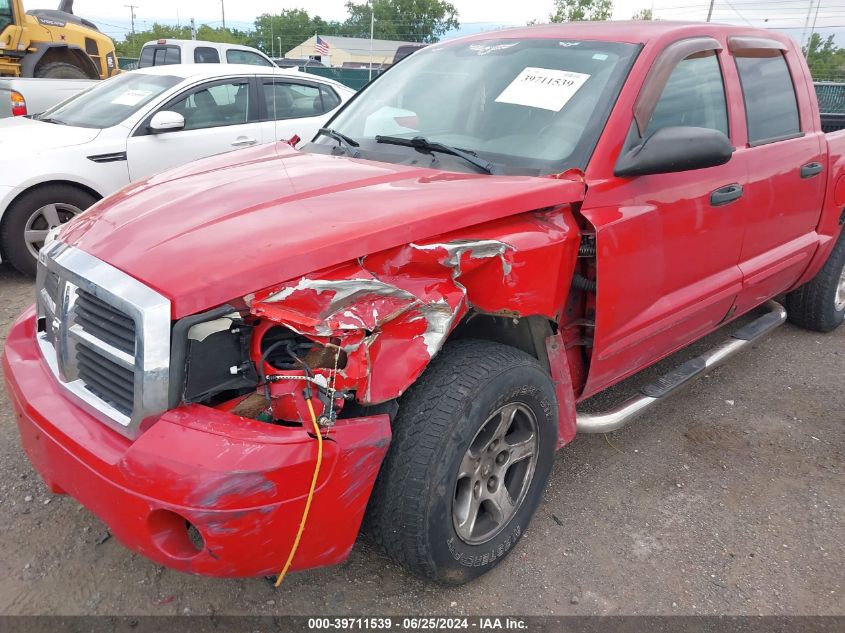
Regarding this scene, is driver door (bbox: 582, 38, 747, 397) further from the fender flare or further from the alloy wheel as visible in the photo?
the fender flare

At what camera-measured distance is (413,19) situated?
74875 mm

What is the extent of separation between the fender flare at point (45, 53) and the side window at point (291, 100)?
7951 millimetres

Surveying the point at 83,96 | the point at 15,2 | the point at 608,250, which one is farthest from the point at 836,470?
the point at 15,2

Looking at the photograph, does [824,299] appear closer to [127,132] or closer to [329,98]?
[329,98]

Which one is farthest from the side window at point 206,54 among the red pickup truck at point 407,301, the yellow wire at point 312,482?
the yellow wire at point 312,482

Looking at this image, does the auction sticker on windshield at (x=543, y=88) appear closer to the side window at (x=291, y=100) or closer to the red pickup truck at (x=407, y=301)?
the red pickup truck at (x=407, y=301)

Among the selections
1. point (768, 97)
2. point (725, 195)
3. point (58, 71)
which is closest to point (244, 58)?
point (58, 71)

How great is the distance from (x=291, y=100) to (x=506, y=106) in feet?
14.6

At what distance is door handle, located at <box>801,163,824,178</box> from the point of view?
11.4ft

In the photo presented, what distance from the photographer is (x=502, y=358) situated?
2176 mm

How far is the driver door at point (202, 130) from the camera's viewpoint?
552 cm

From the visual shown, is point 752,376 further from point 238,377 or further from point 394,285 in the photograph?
point 238,377

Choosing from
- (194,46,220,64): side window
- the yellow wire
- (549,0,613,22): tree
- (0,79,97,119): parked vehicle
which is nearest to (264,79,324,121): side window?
(0,79,97,119): parked vehicle

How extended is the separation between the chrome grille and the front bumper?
7 cm
